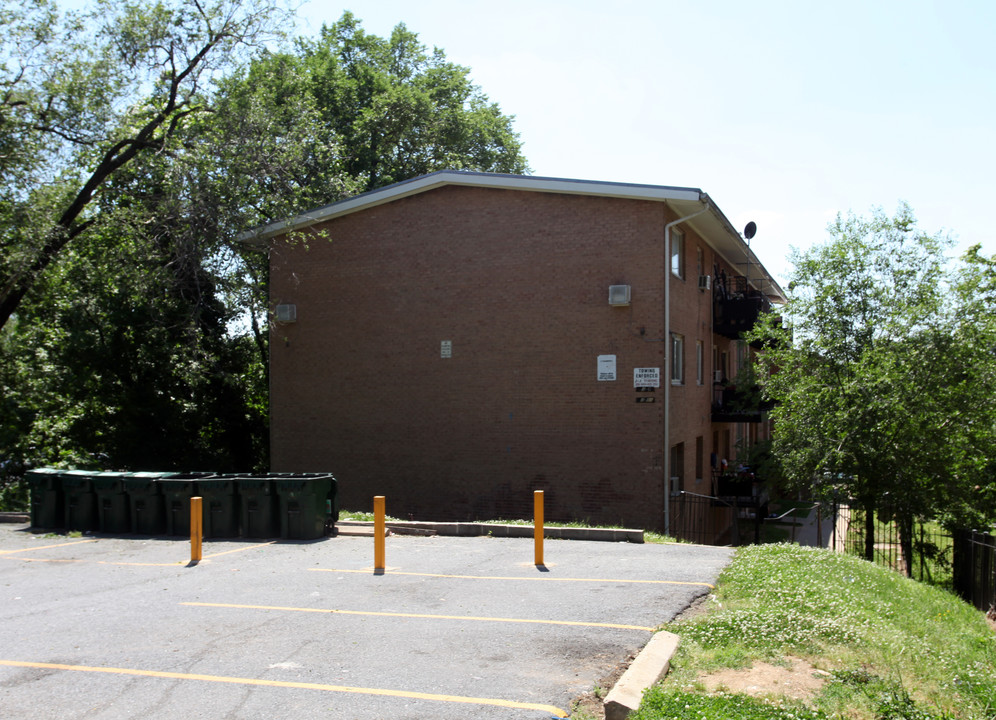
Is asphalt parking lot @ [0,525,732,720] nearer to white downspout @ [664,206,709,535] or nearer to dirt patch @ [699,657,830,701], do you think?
dirt patch @ [699,657,830,701]

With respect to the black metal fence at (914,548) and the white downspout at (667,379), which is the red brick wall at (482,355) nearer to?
the white downspout at (667,379)

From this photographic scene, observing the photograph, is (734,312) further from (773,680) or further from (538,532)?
(773,680)

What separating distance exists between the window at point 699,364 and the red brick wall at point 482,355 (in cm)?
67

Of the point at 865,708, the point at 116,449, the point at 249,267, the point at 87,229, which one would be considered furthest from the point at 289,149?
the point at 865,708

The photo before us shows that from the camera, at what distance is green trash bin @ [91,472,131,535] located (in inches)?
546

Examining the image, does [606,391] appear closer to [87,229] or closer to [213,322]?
[213,322]

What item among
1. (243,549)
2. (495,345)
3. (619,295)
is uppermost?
(619,295)

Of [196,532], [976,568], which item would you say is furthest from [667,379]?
[196,532]

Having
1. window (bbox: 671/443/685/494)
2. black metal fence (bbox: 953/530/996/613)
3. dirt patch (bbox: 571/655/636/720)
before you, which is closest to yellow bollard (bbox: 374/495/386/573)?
dirt patch (bbox: 571/655/636/720)

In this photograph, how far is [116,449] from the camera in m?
21.3

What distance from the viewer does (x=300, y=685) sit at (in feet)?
19.6

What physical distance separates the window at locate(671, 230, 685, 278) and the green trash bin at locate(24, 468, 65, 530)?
40.8 ft

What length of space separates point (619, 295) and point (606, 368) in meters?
1.51

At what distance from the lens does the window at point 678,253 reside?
18.5 meters
